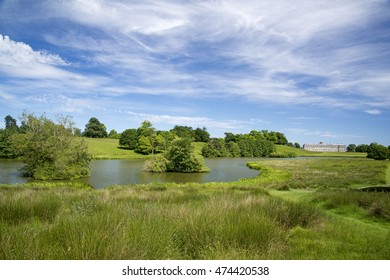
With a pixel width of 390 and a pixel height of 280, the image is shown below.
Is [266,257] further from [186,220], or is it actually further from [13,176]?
[13,176]

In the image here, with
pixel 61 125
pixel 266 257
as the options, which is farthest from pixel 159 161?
pixel 266 257

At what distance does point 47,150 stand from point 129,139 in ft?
202

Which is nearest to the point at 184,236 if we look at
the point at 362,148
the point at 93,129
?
the point at 93,129

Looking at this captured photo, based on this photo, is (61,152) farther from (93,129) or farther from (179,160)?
(93,129)

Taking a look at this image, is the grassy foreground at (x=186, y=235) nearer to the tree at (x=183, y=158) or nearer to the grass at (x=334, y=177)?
the grass at (x=334, y=177)

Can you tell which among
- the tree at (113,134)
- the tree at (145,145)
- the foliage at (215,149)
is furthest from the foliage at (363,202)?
the tree at (113,134)

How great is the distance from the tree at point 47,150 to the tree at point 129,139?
58.3 metres

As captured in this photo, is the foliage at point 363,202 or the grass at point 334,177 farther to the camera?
the grass at point 334,177

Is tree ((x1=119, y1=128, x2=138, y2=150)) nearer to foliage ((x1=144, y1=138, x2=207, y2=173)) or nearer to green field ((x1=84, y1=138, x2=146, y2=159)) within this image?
green field ((x1=84, y1=138, x2=146, y2=159))

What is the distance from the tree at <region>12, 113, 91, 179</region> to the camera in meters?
42.0

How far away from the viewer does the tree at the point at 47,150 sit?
42031 mm

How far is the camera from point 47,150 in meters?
42.1

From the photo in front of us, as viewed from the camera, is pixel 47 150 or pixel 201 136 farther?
pixel 201 136

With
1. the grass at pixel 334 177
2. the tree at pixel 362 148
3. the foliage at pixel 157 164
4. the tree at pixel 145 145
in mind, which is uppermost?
the tree at pixel 362 148
